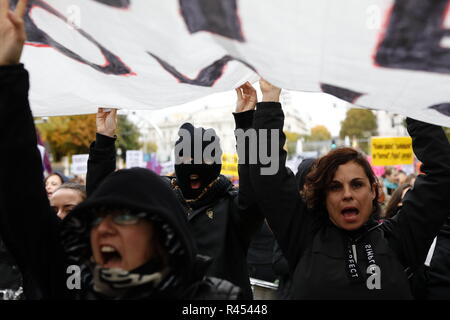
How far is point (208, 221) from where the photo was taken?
287cm

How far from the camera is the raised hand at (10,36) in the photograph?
4.77 feet

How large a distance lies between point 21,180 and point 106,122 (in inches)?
48.9

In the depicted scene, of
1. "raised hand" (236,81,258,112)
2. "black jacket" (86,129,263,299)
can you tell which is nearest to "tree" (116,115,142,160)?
"black jacket" (86,129,263,299)

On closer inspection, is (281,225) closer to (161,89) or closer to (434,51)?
(161,89)

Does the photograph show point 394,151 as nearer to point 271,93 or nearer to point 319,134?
point 271,93

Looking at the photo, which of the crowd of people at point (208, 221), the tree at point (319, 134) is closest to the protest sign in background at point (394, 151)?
the crowd of people at point (208, 221)

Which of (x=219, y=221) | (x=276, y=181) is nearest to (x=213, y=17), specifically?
(x=276, y=181)

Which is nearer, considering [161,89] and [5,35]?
[5,35]
